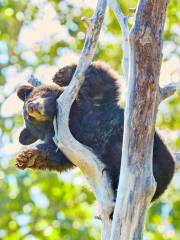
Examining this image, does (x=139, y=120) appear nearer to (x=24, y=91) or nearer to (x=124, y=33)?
(x=124, y=33)

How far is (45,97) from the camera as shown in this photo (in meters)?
7.25

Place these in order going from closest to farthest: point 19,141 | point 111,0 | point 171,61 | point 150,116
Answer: point 150,116
point 111,0
point 19,141
point 171,61

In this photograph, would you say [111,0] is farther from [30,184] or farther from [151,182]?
[30,184]

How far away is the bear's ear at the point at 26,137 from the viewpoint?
7.64 m

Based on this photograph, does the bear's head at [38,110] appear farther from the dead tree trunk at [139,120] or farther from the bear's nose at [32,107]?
the dead tree trunk at [139,120]

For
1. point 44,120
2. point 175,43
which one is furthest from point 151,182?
point 175,43

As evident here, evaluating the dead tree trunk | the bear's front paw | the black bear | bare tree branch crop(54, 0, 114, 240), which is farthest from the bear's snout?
the dead tree trunk

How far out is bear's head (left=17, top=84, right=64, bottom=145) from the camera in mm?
7034

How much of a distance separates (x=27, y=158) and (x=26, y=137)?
3.02 ft

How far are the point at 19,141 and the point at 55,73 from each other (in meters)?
0.76

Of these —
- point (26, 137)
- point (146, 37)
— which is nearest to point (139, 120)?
point (146, 37)

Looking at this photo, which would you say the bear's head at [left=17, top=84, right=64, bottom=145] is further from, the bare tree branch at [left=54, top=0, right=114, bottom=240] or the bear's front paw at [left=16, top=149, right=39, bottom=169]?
the bare tree branch at [left=54, top=0, right=114, bottom=240]

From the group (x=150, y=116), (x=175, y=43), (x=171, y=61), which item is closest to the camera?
(x=150, y=116)

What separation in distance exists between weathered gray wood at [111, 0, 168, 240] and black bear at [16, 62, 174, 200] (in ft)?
2.73
